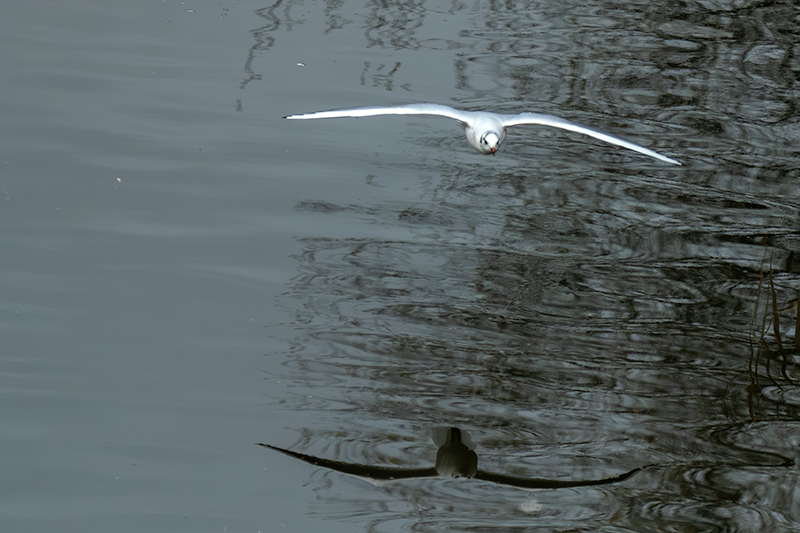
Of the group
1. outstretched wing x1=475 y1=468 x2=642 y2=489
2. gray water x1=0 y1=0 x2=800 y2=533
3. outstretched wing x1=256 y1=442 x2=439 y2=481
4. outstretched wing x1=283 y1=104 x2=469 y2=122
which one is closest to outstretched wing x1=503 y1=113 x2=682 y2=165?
outstretched wing x1=283 y1=104 x2=469 y2=122

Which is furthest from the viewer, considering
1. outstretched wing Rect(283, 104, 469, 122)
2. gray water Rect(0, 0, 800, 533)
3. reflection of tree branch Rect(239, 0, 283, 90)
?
reflection of tree branch Rect(239, 0, 283, 90)

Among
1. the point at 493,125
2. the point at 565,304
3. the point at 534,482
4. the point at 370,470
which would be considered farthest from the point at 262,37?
the point at 534,482

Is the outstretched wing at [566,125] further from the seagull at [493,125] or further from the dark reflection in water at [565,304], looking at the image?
the dark reflection in water at [565,304]

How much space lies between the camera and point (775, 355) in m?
4.46

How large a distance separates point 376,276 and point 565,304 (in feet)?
3.10

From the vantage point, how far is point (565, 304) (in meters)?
4.79

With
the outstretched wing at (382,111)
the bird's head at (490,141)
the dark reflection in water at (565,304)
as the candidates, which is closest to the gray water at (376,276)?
the dark reflection in water at (565,304)

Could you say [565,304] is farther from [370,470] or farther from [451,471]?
[370,470]

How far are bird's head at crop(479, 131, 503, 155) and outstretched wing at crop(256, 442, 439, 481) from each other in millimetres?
2177

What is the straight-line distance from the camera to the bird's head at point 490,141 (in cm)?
522

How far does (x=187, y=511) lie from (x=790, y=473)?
89.1 inches

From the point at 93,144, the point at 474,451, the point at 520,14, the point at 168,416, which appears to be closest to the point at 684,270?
the point at 474,451

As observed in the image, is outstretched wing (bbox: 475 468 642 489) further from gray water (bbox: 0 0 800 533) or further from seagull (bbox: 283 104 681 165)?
seagull (bbox: 283 104 681 165)

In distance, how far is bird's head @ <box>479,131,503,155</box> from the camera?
522 cm
